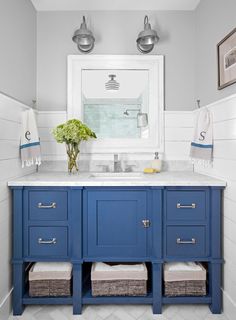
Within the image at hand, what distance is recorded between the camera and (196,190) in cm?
167

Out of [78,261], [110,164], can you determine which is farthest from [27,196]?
A: [110,164]

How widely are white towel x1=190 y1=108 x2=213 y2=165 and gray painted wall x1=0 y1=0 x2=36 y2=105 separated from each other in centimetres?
148

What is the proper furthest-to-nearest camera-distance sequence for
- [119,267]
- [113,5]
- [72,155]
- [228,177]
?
1. [113,5]
2. [72,155]
3. [119,267]
4. [228,177]

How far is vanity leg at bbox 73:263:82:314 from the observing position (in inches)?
65.7

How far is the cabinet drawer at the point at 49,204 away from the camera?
1672 millimetres

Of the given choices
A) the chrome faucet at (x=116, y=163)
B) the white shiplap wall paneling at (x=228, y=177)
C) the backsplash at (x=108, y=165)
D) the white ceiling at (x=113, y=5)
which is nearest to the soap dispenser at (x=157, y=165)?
the backsplash at (x=108, y=165)

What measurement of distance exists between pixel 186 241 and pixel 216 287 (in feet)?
1.28

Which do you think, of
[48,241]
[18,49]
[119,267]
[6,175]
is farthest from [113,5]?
[119,267]

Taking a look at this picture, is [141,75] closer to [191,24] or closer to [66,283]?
[191,24]

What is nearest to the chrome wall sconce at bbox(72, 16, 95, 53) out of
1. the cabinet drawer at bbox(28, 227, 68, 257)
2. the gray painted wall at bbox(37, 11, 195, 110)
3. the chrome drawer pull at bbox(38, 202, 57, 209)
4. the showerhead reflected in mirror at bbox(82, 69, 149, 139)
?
the gray painted wall at bbox(37, 11, 195, 110)

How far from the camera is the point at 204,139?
187 cm

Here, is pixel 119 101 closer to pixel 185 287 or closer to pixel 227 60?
pixel 227 60

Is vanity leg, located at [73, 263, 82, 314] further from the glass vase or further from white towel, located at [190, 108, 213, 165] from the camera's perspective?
white towel, located at [190, 108, 213, 165]

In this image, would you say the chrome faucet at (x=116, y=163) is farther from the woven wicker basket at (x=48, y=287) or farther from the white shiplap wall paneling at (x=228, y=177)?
the woven wicker basket at (x=48, y=287)
